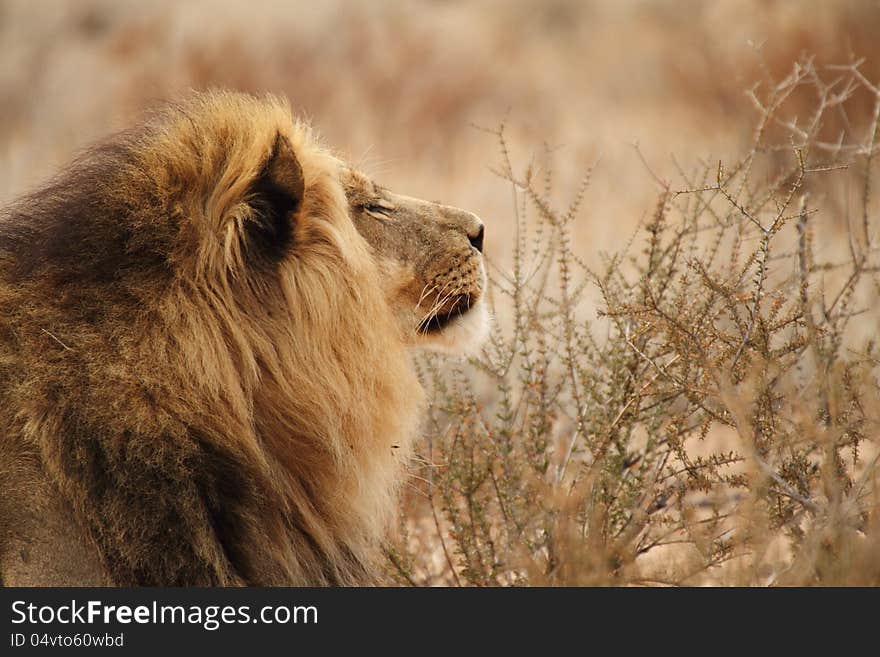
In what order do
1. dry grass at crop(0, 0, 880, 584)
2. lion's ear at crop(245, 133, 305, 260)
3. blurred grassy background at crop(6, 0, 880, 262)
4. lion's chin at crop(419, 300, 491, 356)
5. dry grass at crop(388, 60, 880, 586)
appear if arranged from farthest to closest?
blurred grassy background at crop(6, 0, 880, 262), lion's chin at crop(419, 300, 491, 356), dry grass at crop(0, 0, 880, 584), lion's ear at crop(245, 133, 305, 260), dry grass at crop(388, 60, 880, 586)

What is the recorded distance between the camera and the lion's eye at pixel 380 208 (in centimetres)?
353

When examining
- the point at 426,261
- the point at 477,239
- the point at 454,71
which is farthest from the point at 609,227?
the point at 426,261

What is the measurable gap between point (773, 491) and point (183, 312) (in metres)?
1.65

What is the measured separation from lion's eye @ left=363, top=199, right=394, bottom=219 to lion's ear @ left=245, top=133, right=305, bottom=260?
49 cm

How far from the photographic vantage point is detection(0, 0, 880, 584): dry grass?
10.3 ft

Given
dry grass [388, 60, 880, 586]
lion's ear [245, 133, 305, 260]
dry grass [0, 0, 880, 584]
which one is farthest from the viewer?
dry grass [0, 0, 880, 584]

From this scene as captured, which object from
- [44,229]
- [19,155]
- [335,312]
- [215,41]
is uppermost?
[215,41]

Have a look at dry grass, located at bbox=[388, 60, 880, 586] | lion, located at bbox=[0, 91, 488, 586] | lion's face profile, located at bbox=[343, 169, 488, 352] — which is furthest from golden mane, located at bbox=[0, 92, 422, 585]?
dry grass, located at bbox=[388, 60, 880, 586]

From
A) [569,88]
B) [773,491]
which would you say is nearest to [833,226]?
[773,491]

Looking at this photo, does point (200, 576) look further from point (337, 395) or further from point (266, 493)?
point (337, 395)

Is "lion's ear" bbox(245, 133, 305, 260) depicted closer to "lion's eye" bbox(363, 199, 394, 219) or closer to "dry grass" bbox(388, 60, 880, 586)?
"lion's eye" bbox(363, 199, 394, 219)

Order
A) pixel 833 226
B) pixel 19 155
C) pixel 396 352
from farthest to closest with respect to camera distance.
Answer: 1. pixel 19 155
2. pixel 833 226
3. pixel 396 352

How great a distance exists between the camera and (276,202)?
3.02 metres

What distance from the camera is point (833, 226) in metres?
8.91
